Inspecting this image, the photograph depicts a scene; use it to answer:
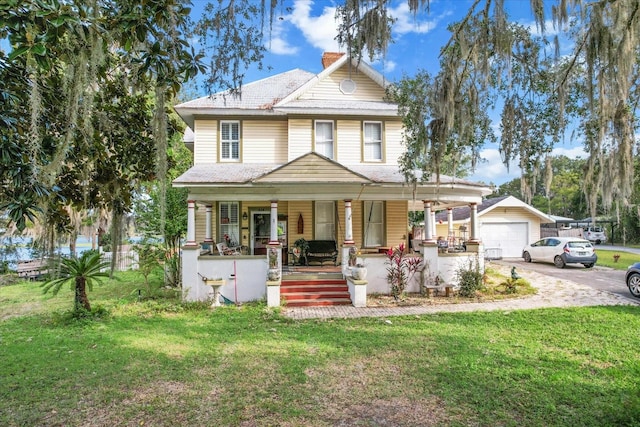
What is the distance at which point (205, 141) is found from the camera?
12.7 m

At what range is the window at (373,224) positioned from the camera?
44.8ft

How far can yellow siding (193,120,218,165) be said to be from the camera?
12617 mm

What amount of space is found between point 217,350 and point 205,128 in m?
9.11

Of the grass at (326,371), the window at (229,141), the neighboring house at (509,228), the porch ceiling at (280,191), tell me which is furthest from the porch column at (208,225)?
the neighboring house at (509,228)

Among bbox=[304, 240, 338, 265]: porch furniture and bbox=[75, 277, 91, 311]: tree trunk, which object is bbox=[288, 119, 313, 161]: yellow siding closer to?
bbox=[304, 240, 338, 265]: porch furniture

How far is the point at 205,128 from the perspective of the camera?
41.5 feet

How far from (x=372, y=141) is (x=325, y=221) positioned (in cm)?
360

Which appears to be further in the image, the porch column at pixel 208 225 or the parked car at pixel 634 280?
the porch column at pixel 208 225

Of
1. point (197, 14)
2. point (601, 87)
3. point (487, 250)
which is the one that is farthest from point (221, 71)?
point (487, 250)

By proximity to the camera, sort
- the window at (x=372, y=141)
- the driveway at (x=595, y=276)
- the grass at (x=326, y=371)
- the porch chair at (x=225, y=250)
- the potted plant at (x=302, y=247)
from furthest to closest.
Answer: the window at (x=372, y=141), the potted plant at (x=302, y=247), the porch chair at (x=225, y=250), the driveway at (x=595, y=276), the grass at (x=326, y=371)

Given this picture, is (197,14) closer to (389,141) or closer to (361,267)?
(361,267)

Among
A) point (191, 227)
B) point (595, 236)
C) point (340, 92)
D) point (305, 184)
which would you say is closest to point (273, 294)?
point (191, 227)

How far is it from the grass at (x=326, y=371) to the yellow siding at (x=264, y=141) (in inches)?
262

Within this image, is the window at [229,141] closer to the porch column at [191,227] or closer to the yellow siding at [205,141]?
the yellow siding at [205,141]
